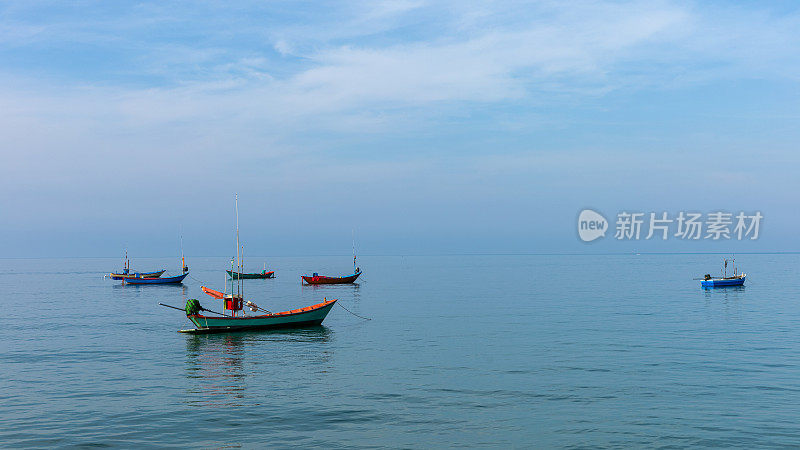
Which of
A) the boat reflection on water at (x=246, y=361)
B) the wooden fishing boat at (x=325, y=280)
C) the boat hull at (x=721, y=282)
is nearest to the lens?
the boat reflection on water at (x=246, y=361)

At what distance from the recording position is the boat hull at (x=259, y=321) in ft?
163

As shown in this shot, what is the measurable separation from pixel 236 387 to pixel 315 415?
726 centimetres

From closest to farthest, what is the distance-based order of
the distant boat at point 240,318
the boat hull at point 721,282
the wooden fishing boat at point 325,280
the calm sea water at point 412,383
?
the calm sea water at point 412,383 → the distant boat at point 240,318 → the boat hull at point 721,282 → the wooden fishing boat at point 325,280

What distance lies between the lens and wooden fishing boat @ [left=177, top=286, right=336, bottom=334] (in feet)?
162

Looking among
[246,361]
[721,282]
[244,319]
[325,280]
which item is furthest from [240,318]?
[325,280]

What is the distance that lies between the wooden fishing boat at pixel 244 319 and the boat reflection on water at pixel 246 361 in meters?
0.53

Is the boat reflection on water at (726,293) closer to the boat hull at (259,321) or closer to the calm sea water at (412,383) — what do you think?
the calm sea water at (412,383)

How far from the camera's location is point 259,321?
5138cm

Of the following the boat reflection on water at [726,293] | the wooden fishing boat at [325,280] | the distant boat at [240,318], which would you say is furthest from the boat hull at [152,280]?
the boat reflection on water at [726,293]

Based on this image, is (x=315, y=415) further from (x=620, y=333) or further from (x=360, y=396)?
(x=620, y=333)

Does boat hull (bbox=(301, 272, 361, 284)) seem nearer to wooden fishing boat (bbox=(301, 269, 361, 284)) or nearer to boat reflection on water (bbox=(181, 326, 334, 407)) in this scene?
wooden fishing boat (bbox=(301, 269, 361, 284))

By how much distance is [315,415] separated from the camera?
84.1 ft

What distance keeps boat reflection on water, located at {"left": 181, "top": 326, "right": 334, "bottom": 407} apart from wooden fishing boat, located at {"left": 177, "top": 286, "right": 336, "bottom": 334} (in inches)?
21.0

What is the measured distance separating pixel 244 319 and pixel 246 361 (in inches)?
466
